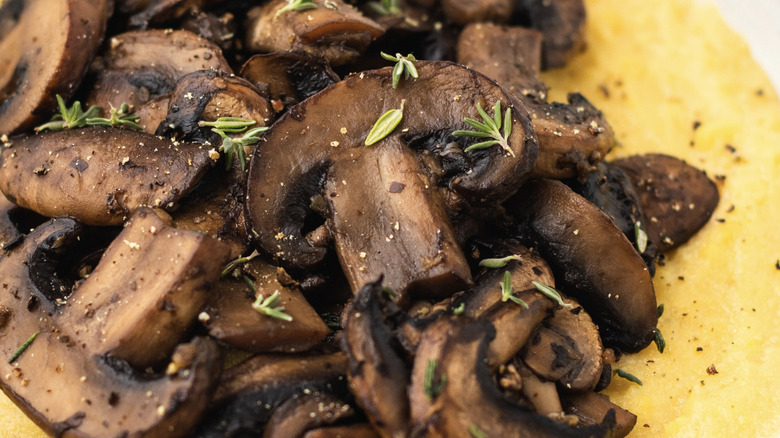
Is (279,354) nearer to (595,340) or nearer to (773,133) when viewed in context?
(595,340)

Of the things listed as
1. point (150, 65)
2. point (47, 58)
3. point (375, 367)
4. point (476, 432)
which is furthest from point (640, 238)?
point (47, 58)

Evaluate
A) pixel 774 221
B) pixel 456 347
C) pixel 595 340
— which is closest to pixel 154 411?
pixel 456 347

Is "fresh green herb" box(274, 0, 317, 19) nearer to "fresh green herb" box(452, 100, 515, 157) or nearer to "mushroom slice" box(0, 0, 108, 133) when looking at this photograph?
"mushroom slice" box(0, 0, 108, 133)

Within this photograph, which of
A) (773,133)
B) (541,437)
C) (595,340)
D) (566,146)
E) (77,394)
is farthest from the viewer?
(773,133)

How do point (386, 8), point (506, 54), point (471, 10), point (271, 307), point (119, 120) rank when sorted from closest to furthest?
point (271, 307)
point (119, 120)
point (506, 54)
point (386, 8)
point (471, 10)

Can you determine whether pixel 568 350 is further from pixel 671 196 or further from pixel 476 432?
pixel 671 196
